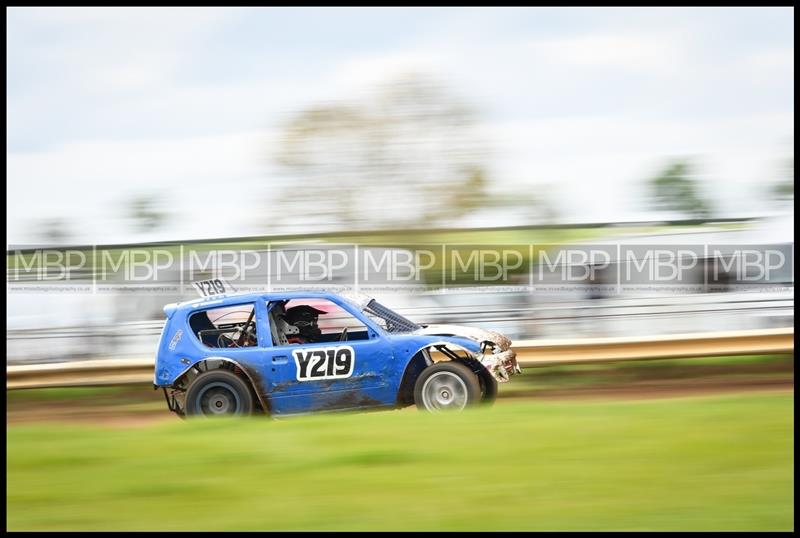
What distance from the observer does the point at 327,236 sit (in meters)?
11.1

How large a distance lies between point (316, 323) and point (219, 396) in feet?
4.12

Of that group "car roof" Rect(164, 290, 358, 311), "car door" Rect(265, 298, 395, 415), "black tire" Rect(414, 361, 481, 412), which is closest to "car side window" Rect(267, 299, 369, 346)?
"car roof" Rect(164, 290, 358, 311)

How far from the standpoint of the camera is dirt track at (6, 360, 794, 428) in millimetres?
8930

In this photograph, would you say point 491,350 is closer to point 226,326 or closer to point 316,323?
point 316,323

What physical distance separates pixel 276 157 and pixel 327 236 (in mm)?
1286

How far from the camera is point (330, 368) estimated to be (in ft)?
24.6

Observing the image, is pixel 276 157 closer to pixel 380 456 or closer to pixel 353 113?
pixel 353 113

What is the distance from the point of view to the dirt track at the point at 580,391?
893 centimetres

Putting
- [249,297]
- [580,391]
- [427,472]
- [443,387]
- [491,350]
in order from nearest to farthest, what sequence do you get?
[427,472], [443,387], [491,350], [249,297], [580,391]

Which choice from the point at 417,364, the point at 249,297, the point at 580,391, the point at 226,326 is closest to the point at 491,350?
the point at 417,364

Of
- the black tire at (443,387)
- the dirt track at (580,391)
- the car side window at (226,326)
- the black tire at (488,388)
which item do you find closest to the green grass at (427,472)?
the black tire at (443,387)

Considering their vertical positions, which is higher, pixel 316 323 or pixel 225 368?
pixel 316 323

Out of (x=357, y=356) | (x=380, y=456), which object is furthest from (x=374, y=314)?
(x=380, y=456)

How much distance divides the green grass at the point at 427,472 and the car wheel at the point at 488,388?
3.18 ft
